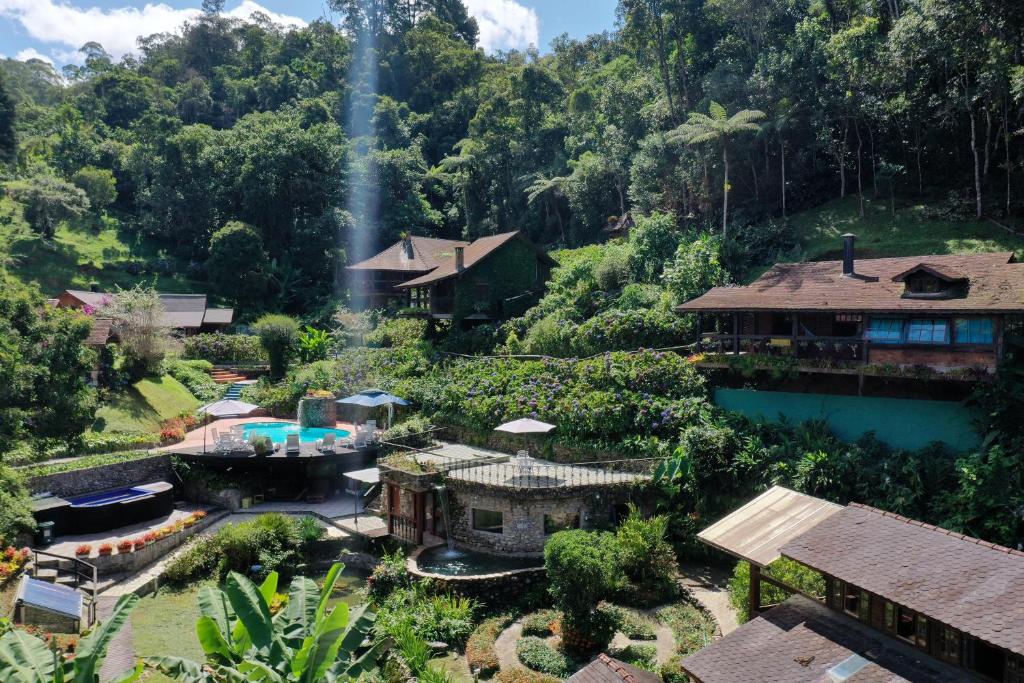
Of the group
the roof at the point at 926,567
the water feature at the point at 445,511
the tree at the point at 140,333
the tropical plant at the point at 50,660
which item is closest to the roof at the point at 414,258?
the tree at the point at 140,333

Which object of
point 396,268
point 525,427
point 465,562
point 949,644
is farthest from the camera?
point 396,268

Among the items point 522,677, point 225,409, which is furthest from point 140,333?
point 522,677

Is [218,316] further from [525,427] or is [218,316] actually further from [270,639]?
[270,639]

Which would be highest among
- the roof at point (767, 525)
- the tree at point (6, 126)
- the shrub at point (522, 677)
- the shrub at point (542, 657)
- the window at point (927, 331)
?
the tree at point (6, 126)

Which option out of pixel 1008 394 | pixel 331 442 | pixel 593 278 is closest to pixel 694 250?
pixel 593 278

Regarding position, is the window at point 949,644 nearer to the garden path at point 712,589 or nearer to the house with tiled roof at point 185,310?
the garden path at point 712,589

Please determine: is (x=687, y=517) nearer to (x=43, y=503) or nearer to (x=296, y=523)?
(x=296, y=523)
